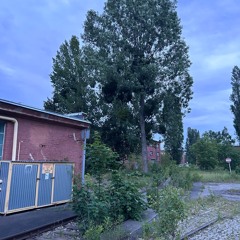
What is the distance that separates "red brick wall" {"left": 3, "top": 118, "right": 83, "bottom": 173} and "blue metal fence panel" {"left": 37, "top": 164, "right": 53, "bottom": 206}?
51.7 inches

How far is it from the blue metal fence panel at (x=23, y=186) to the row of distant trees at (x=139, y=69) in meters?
18.5

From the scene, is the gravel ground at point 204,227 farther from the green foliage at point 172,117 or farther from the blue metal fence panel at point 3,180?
the green foliage at point 172,117

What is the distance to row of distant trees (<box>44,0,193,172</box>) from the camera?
26.6 metres

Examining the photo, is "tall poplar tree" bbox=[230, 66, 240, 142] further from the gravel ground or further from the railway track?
the railway track

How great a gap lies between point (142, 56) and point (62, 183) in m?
20.3

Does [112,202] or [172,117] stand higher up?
[172,117]

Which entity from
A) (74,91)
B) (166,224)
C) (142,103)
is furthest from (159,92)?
(166,224)

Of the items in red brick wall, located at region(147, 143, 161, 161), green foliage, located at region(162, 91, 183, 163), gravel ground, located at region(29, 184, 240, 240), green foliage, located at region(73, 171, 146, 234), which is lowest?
gravel ground, located at region(29, 184, 240, 240)

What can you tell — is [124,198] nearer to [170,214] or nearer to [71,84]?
[170,214]

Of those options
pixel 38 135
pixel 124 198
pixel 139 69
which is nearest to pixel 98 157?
pixel 124 198

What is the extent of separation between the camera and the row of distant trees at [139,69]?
26.6 meters

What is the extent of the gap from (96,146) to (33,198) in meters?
3.16

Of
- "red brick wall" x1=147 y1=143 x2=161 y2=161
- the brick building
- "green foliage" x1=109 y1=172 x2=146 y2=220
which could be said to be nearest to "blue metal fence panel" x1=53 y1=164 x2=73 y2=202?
the brick building

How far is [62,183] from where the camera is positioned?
30.1 feet
